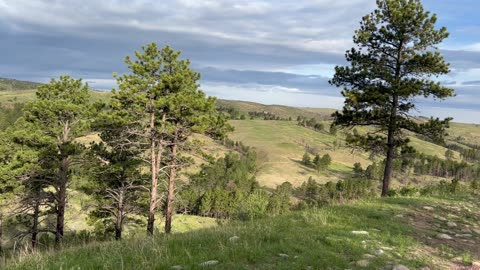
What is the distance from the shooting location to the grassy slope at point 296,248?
680cm

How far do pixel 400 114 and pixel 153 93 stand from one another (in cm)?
1739

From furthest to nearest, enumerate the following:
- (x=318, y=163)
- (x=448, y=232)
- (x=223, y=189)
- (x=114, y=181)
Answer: (x=318, y=163)
(x=223, y=189)
(x=114, y=181)
(x=448, y=232)

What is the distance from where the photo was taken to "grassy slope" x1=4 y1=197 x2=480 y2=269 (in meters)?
6.80

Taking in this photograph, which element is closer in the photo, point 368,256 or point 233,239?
point 368,256

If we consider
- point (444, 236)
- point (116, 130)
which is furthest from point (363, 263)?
point (116, 130)

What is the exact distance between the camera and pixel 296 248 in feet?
25.5

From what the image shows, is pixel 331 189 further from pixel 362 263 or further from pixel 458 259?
pixel 362 263

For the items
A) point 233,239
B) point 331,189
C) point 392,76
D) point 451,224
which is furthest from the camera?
point 331,189

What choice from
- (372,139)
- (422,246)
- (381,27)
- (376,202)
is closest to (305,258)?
(422,246)

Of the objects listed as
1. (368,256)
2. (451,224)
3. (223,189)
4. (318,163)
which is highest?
(368,256)

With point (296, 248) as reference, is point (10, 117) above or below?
below

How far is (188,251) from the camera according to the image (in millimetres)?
7414

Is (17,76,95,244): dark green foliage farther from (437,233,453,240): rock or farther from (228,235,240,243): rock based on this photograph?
(437,233,453,240): rock

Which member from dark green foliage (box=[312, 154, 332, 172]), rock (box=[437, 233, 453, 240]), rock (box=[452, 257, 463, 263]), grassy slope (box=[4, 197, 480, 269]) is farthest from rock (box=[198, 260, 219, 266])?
dark green foliage (box=[312, 154, 332, 172])
